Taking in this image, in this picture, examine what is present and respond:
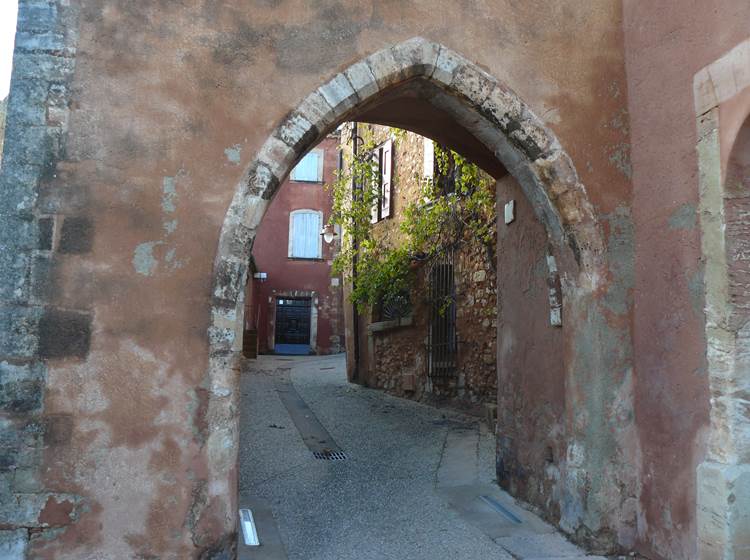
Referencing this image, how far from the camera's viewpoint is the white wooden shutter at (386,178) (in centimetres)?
1008

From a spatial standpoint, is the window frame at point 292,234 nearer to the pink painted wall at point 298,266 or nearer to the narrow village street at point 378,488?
the pink painted wall at point 298,266

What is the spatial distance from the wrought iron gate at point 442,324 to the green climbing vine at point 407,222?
0.80 feet

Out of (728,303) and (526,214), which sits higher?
(526,214)

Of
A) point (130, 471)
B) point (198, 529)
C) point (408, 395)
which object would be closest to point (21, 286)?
point (130, 471)

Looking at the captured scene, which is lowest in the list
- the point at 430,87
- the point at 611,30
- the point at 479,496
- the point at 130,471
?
the point at 479,496

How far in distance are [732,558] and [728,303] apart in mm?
1076

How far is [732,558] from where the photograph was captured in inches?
113

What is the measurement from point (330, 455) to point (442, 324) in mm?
2941

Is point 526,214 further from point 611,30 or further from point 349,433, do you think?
point 349,433

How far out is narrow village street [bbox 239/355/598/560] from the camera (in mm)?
3773

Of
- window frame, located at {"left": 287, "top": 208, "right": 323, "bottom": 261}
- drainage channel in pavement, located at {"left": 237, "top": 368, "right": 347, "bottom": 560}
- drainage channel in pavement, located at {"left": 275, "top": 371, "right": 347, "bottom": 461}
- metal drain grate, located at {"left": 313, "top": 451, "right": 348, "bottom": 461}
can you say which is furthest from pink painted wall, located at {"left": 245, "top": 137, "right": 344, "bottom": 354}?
metal drain grate, located at {"left": 313, "top": 451, "right": 348, "bottom": 461}

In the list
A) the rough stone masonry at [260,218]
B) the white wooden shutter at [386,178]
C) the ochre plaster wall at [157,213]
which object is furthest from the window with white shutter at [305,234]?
the ochre plaster wall at [157,213]

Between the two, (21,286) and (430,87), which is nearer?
(21,286)

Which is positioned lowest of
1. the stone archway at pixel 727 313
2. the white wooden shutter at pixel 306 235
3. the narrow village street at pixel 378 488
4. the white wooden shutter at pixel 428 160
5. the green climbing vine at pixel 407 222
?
the narrow village street at pixel 378 488
